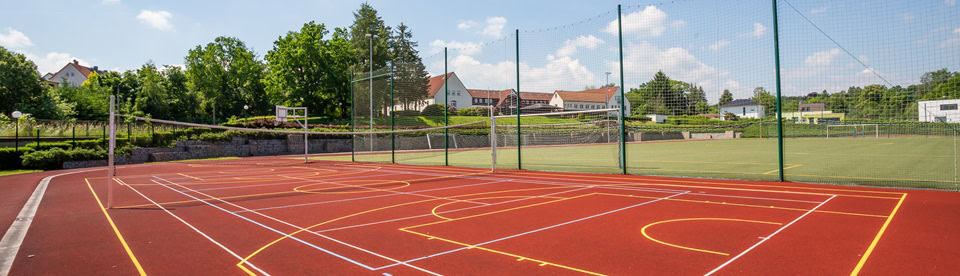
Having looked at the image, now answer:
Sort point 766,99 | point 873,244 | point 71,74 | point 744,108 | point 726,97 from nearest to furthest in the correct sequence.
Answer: point 873,244 < point 766,99 < point 726,97 < point 744,108 < point 71,74

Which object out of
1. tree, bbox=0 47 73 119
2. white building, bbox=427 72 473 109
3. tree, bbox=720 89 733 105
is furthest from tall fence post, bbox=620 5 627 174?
tree, bbox=0 47 73 119

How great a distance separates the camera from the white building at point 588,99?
14.5 meters

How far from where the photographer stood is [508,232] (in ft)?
19.3

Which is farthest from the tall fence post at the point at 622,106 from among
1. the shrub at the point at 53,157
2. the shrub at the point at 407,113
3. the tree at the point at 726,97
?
the shrub at the point at 53,157

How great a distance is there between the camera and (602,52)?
14.2 m

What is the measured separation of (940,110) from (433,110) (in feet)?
53.2

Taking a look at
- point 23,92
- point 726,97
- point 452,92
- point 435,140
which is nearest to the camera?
point 726,97

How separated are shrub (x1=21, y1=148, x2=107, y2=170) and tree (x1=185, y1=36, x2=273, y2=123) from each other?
40.1m

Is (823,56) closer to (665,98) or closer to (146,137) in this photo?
(665,98)

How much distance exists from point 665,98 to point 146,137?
2709cm

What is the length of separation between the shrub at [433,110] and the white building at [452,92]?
0.28 metres

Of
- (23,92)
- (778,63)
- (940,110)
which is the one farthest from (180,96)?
(940,110)

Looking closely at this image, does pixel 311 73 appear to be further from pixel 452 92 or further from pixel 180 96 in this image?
pixel 452 92

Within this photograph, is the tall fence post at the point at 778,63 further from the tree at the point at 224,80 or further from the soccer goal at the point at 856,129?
the tree at the point at 224,80
